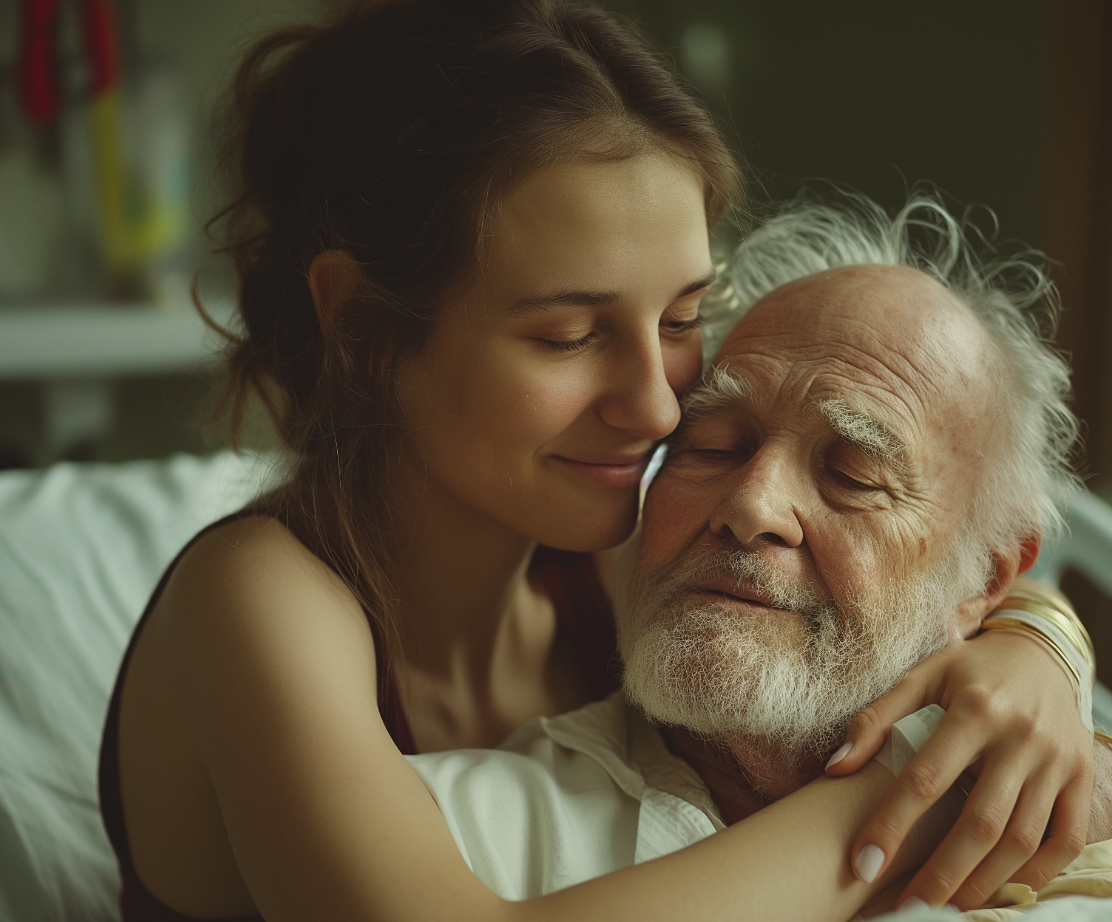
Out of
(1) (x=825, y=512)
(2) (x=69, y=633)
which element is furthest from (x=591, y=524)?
(2) (x=69, y=633)

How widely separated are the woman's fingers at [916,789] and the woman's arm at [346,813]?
25 mm

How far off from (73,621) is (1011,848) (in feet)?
4.96

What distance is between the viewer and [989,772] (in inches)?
41.9

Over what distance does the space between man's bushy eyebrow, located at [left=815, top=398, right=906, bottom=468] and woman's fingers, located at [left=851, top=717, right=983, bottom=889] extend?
0.34 m

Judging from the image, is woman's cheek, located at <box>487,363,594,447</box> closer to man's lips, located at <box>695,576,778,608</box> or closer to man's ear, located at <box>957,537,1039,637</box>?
man's lips, located at <box>695,576,778,608</box>

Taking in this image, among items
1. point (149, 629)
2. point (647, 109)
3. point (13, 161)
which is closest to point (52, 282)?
point (13, 161)

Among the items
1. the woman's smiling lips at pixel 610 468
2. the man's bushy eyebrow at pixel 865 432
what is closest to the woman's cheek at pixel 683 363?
the woman's smiling lips at pixel 610 468

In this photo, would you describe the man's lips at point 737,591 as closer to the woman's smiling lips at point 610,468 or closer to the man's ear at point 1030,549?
the woman's smiling lips at point 610,468

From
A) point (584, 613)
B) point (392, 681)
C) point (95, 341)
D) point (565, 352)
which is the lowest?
point (95, 341)

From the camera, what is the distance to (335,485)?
1342mm

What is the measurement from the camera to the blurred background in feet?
8.73

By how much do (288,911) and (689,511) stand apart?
656mm

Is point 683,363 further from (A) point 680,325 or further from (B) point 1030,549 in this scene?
(B) point 1030,549

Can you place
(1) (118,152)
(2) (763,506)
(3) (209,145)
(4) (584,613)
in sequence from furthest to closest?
(1) (118,152), (3) (209,145), (4) (584,613), (2) (763,506)
